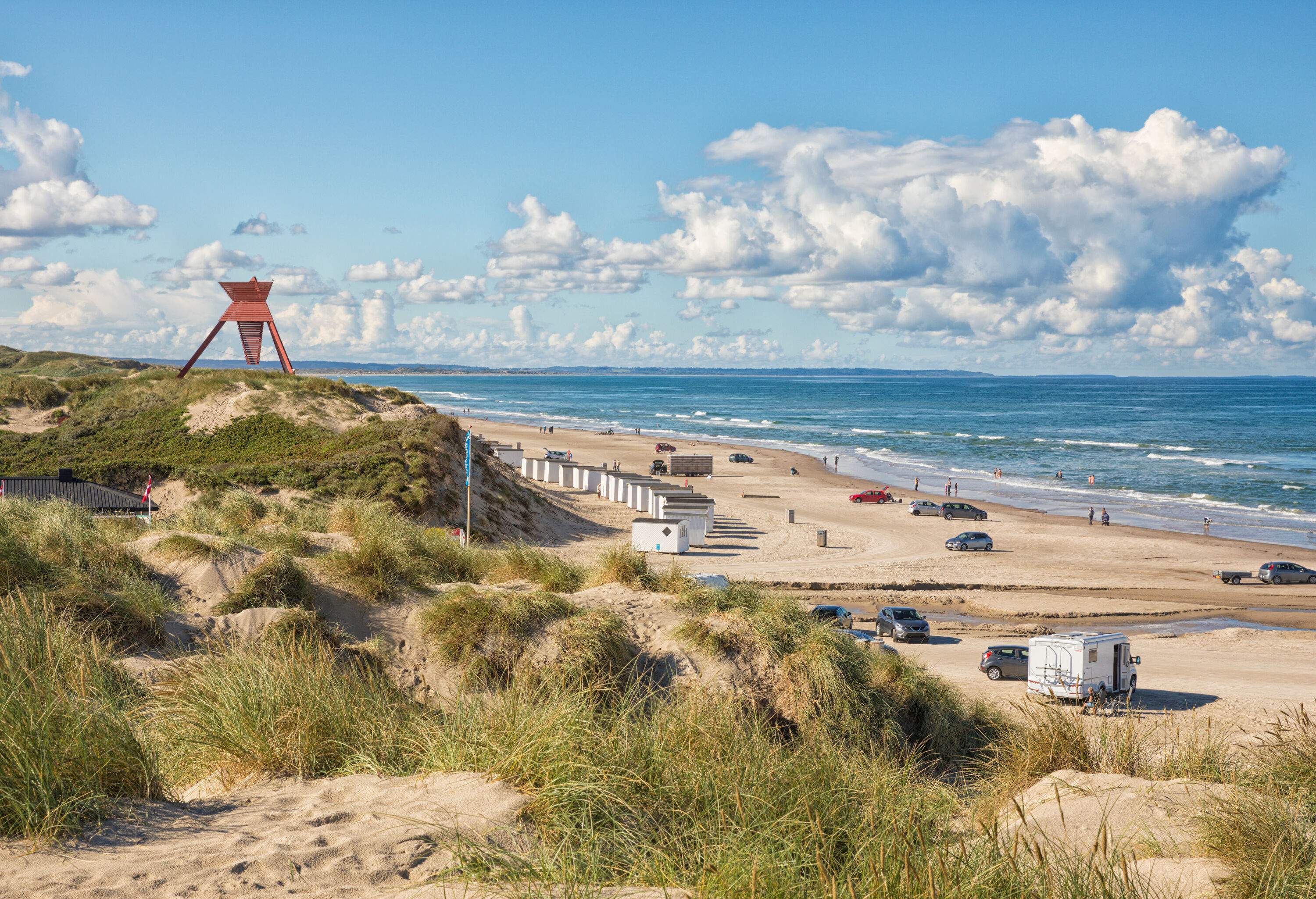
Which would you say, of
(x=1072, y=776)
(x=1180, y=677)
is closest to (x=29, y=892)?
(x=1072, y=776)

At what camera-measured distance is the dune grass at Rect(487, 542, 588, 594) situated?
44.6 ft

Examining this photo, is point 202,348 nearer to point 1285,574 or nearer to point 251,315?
point 251,315

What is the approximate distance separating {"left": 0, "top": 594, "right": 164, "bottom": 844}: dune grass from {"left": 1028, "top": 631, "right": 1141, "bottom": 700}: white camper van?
18.1m

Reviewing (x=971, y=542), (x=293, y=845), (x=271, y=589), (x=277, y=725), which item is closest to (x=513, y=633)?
(x=271, y=589)

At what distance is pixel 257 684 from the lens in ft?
21.4

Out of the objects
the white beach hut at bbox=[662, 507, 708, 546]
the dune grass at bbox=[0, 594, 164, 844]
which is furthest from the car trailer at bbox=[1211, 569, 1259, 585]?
the dune grass at bbox=[0, 594, 164, 844]

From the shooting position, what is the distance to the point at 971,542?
40250 millimetres

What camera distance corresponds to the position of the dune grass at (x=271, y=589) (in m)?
11.4

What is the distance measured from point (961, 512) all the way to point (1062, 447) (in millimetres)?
51259

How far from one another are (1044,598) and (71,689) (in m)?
31.8

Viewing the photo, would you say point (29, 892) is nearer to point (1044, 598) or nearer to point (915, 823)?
point (915, 823)

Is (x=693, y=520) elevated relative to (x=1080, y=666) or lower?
elevated

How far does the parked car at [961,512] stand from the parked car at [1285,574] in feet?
48.3

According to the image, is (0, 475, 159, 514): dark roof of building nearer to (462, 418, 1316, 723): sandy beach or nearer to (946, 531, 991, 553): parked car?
(462, 418, 1316, 723): sandy beach
